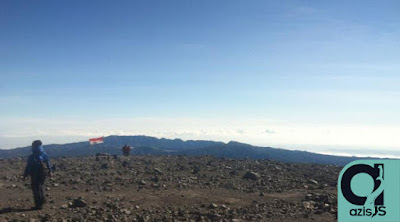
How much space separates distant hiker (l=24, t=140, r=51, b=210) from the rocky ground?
0.62 meters

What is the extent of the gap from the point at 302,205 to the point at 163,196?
6.31 metres

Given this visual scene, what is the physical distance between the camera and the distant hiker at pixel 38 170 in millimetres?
15266

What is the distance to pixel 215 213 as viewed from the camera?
48.8ft

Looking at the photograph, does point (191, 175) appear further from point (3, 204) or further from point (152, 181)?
point (3, 204)

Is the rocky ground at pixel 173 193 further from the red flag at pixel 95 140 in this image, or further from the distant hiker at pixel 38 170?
the red flag at pixel 95 140

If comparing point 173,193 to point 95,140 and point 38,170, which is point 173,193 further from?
point 95,140

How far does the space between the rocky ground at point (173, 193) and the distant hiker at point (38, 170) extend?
2.04 feet

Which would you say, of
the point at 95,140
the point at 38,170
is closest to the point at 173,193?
the point at 38,170

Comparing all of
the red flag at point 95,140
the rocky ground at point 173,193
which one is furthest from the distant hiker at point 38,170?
the red flag at point 95,140

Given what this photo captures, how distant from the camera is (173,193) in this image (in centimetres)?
1823

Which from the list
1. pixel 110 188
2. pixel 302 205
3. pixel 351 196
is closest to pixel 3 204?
pixel 110 188

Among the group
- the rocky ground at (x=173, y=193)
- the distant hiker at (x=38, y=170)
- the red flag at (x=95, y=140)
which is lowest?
the rocky ground at (x=173, y=193)

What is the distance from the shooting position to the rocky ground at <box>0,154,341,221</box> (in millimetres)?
14523

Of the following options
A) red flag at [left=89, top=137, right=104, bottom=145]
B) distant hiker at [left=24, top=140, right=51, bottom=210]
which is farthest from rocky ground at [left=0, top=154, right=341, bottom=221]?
red flag at [left=89, top=137, right=104, bottom=145]
